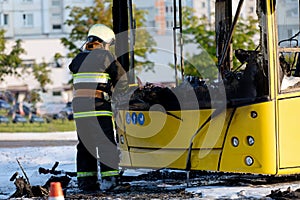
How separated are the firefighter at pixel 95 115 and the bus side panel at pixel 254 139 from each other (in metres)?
1.46

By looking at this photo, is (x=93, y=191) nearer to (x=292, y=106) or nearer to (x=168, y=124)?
(x=168, y=124)

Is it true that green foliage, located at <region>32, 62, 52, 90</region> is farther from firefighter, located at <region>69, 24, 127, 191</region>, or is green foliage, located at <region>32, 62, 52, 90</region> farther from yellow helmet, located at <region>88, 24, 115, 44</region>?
firefighter, located at <region>69, 24, 127, 191</region>

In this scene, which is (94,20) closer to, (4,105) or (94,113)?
(4,105)

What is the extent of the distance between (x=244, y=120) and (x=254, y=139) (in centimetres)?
24

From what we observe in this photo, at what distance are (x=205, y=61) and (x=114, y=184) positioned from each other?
19314 millimetres

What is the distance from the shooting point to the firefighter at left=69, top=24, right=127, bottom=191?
27.4ft

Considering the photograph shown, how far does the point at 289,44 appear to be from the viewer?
28.2 ft

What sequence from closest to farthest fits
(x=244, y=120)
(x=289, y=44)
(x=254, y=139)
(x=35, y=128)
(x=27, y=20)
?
(x=254, y=139), (x=244, y=120), (x=289, y=44), (x=35, y=128), (x=27, y=20)

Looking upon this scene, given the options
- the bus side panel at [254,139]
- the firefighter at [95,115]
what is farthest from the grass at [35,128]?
the bus side panel at [254,139]

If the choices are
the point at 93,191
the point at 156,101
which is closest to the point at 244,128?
the point at 156,101

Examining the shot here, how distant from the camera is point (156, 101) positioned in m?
8.55

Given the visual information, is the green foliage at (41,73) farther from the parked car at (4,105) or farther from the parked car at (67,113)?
the parked car at (67,113)

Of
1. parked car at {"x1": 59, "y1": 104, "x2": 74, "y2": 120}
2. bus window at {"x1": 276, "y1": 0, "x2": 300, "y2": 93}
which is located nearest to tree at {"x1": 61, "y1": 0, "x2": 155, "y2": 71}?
parked car at {"x1": 59, "y1": 104, "x2": 74, "y2": 120}

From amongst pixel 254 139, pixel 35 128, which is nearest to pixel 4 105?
pixel 35 128
